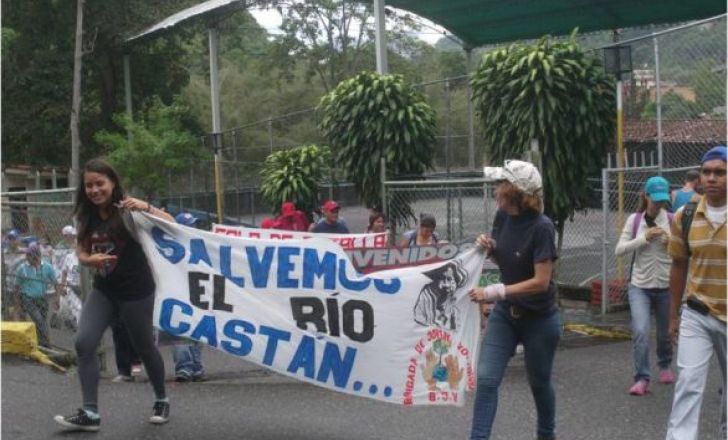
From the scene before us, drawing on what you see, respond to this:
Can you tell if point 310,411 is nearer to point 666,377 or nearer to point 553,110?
point 666,377

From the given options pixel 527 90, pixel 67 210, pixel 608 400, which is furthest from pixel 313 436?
pixel 527 90

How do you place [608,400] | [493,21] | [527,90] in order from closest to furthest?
[608,400]
[527,90]
[493,21]

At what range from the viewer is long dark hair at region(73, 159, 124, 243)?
22.9 ft

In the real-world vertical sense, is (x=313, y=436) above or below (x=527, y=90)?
below

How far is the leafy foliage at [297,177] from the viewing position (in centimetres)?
1712

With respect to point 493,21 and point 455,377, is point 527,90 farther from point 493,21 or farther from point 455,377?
point 493,21

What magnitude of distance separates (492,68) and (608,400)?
220 inches

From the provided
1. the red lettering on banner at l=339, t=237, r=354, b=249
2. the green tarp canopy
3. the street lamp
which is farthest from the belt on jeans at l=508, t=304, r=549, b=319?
the green tarp canopy

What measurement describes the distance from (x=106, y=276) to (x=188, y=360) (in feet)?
7.22

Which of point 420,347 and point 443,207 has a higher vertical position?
point 443,207

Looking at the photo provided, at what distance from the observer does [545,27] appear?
24375mm

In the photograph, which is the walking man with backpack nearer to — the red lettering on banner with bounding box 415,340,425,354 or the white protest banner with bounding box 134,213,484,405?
the white protest banner with bounding box 134,213,484,405

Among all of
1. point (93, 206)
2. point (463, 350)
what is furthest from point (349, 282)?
point (93, 206)

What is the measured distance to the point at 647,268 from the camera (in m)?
8.22
